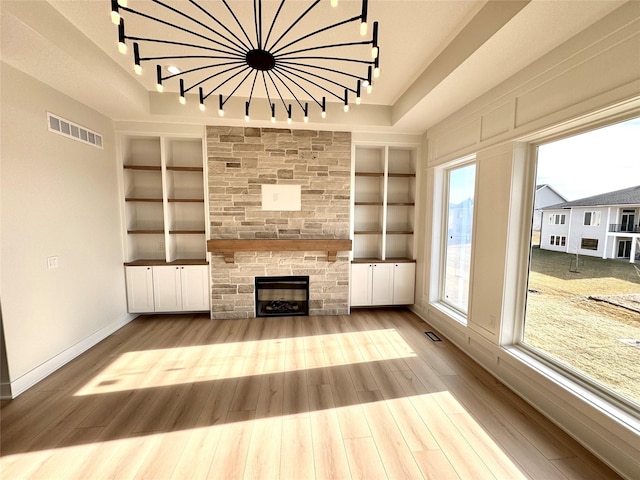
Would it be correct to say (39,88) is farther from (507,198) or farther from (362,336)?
(507,198)

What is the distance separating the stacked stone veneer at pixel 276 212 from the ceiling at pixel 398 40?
90cm

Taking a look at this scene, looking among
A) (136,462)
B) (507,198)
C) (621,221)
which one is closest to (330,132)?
(507,198)

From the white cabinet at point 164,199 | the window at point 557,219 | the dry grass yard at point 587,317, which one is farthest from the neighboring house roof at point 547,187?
the white cabinet at point 164,199

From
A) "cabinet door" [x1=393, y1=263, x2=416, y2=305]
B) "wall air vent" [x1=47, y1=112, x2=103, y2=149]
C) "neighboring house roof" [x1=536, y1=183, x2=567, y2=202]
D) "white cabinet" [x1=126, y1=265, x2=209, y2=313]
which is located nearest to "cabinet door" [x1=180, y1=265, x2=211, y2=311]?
"white cabinet" [x1=126, y1=265, x2=209, y2=313]

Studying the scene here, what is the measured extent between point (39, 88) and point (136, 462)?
326 cm

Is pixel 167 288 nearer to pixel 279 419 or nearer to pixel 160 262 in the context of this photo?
pixel 160 262

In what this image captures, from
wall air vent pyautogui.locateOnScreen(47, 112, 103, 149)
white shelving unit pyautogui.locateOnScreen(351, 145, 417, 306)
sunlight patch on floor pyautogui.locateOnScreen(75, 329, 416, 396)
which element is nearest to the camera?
sunlight patch on floor pyautogui.locateOnScreen(75, 329, 416, 396)

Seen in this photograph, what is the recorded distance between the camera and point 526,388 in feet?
7.44

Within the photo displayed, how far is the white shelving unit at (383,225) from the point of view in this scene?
4289 millimetres

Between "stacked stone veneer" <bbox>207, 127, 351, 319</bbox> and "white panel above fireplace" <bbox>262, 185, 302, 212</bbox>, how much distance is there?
7cm

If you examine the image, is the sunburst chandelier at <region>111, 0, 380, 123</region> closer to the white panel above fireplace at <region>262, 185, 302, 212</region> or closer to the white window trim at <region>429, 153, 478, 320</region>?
the white panel above fireplace at <region>262, 185, 302, 212</region>

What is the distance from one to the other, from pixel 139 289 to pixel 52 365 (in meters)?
1.38

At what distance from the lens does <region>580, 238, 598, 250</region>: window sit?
206cm

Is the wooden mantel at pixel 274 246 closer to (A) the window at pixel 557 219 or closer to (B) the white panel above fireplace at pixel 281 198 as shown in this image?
(B) the white panel above fireplace at pixel 281 198
